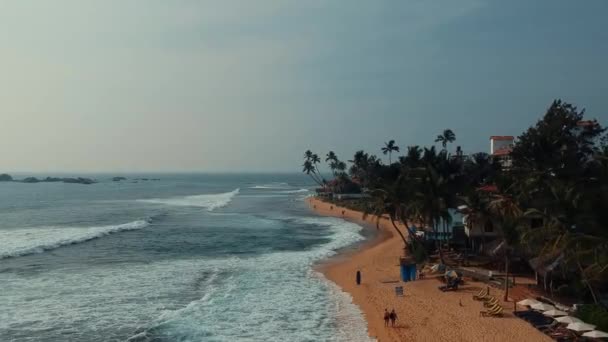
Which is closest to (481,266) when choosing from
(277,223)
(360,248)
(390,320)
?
(390,320)

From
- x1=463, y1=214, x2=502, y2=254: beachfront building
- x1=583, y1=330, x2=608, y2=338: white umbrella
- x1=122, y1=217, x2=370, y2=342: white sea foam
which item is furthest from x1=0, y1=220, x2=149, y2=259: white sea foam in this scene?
x1=583, y1=330, x2=608, y2=338: white umbrella

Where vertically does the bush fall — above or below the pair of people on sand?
above

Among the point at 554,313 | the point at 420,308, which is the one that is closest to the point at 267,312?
the point at 420,308

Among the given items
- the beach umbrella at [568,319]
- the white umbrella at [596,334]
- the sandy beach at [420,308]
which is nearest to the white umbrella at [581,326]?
the white umbrella at [596,334]

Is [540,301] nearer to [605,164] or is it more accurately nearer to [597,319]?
[597,319]

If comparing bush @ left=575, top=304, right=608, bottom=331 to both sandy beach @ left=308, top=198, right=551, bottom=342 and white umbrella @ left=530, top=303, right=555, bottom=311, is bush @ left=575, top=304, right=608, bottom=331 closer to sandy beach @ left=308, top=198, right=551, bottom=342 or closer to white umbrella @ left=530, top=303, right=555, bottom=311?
white umbrella @ left=530, top=303, right=555, bottom=311

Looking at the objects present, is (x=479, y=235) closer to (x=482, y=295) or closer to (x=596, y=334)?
(x=482, y=295)

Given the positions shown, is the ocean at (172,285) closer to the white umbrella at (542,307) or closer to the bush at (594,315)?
the white umbrella at (542,307)
